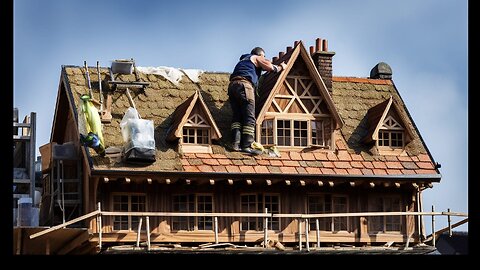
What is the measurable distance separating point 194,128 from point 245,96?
1.56 metres

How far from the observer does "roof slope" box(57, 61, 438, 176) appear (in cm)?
2727

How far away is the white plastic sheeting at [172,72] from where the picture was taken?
30.0m

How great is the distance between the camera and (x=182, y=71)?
3031 centimetres

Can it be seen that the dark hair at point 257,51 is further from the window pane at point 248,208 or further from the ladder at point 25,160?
the ladder at point 25,160

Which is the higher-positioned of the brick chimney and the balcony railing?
the brick chimney

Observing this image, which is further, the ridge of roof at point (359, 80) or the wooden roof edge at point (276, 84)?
the ridge of roof at point (359, 80)

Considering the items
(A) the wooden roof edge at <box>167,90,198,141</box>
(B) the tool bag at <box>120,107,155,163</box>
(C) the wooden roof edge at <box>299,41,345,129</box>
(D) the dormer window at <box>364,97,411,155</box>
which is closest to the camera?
(B) the tool bag at <box>120,107,155,163</box>

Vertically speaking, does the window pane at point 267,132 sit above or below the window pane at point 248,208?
above

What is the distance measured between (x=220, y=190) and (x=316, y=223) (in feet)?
8.72

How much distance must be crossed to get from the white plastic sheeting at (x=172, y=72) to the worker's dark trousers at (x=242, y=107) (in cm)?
234

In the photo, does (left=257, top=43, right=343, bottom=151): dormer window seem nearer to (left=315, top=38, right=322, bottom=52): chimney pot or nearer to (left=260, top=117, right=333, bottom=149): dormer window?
(left=260, top=117, right=333, bottom=149): dormer window

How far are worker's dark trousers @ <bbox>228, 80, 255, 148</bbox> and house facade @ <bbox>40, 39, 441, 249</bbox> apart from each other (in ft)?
0.99

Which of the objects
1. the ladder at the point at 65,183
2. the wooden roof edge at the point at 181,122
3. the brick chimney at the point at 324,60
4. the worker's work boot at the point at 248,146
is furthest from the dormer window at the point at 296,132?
the ladder at the point at 65,183

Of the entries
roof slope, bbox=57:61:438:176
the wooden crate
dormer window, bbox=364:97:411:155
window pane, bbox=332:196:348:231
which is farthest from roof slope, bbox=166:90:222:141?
dormer window, bbox=364:97:411:155
